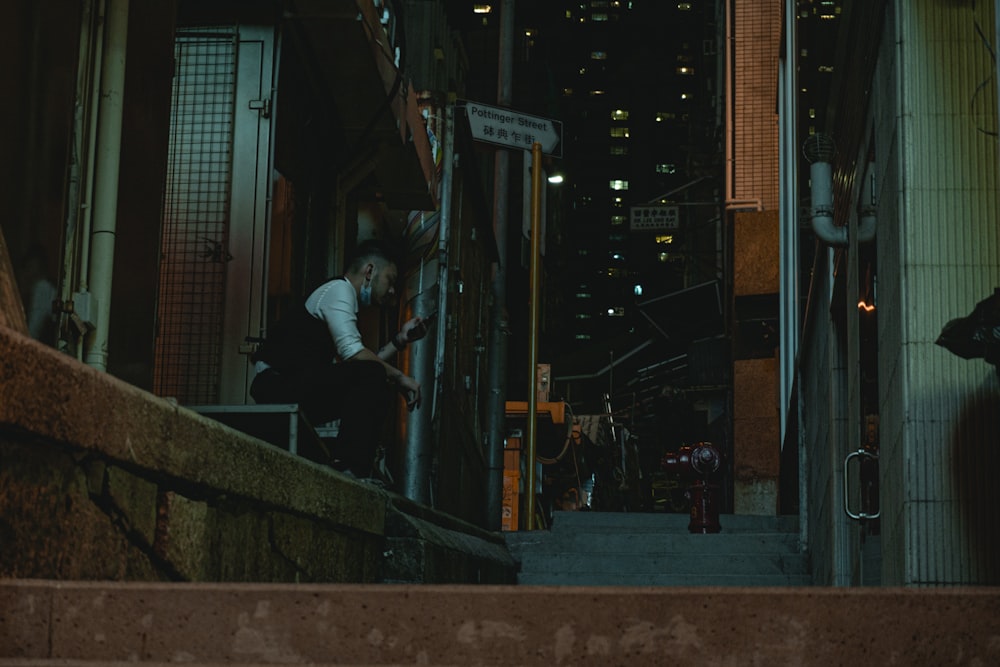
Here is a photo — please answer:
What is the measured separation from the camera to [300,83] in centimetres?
1019

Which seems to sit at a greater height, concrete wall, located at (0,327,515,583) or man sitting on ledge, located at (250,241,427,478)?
man sitting on ledge, located at (250,241,427,478)

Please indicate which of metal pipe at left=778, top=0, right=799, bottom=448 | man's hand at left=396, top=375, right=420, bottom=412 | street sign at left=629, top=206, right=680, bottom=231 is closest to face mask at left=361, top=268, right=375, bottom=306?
man's hand at left=396, top=375, right=420, bottom=412

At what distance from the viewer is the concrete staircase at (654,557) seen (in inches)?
440

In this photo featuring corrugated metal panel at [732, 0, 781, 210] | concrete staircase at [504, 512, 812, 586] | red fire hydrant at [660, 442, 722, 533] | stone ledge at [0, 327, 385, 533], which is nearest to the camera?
stone ledge at [0, 327, 385, 533]

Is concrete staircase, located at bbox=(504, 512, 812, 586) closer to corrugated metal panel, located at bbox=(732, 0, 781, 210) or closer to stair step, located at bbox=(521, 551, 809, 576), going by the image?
stair step, located at bbox=(521, 551, 809, 576)

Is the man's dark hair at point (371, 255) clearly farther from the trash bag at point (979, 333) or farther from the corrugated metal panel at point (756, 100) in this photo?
the corrugated metal panel at point (756, 100)

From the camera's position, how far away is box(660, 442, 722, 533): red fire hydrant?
496 inches

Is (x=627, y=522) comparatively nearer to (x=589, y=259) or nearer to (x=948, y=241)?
(x=948, y=241)

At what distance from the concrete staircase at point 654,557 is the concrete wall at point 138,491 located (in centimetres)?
517

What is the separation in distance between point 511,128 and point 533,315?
76.4 inches

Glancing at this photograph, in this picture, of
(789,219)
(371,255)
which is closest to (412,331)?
(371,255)

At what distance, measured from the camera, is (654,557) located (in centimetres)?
1151

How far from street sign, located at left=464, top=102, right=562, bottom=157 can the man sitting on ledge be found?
6900 mm

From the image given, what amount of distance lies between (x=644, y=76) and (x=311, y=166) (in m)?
126
